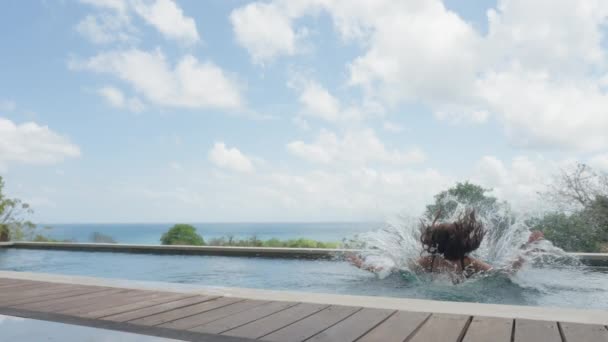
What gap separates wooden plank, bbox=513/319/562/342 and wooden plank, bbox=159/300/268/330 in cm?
144

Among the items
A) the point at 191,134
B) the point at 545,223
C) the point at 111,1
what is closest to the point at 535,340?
the point at 545,223

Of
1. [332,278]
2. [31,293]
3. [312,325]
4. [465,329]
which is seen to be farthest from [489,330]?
[332,278]

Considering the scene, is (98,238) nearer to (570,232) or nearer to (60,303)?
(60,303)

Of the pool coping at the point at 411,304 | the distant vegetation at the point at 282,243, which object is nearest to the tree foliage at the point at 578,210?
the distant vegetation at the point at 282,243

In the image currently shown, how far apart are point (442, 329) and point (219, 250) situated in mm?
6651

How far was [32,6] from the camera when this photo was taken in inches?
455

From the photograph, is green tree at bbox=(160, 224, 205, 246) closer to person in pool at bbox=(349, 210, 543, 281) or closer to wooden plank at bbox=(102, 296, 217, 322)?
person in pool at bbox=(349, 210, 543, 281)

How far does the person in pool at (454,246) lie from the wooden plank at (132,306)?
8.20 ft

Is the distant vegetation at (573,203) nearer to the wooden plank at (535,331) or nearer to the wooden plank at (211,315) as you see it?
the wooden plank at (211,315)

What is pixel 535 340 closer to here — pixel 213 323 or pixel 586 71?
pixel 213 323

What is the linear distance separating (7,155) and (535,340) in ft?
56.2

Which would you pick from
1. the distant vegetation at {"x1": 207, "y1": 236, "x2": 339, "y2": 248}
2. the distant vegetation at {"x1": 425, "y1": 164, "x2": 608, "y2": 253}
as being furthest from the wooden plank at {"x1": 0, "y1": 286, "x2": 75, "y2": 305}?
the distant vegetation at {"x1": 425, "y1": 164, "x2": 608, "y2": 253}

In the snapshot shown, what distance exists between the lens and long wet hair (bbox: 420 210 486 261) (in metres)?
4.61

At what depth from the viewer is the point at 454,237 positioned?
465 centimetres
